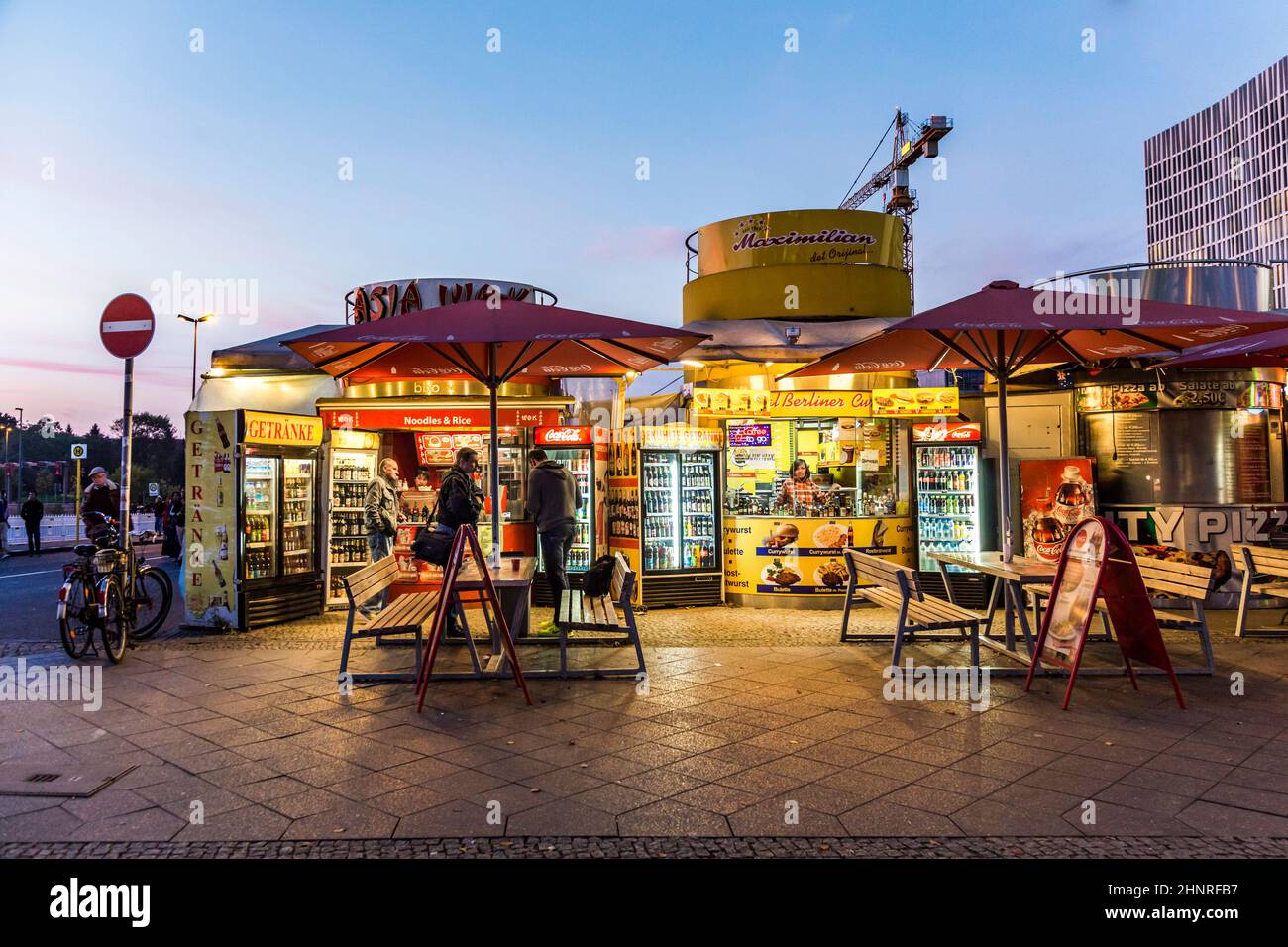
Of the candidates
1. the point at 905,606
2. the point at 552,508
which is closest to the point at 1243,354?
the point at 905,606

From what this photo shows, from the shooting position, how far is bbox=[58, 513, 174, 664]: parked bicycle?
23.3 feet

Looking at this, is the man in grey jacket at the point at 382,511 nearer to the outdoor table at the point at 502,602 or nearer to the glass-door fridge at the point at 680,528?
the outdoor table at the point at 502,602

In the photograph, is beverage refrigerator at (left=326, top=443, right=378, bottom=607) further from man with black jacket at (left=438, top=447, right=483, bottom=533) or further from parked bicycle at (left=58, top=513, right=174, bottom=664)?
man with black jacket at (left=438, top=447, right=483, bottom=533)

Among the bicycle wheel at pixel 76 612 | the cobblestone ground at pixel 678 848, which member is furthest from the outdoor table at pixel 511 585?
the bicycle wheel at pixel 76 612

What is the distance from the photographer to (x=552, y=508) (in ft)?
28.5

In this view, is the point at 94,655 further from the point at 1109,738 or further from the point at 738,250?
the point at 738,250

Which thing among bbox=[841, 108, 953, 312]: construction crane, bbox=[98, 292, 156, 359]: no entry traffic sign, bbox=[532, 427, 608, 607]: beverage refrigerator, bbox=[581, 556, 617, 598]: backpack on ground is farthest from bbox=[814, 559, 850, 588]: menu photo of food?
bbox=[841, 108, 953, 312]: construction crane

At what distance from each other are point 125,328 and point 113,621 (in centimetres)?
250

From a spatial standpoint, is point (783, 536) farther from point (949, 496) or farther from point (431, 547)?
point (431, 547)

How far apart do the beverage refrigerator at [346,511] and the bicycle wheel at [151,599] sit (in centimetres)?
186

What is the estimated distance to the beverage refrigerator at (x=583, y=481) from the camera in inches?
391

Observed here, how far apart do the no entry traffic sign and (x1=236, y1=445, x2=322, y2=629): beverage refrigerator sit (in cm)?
213
